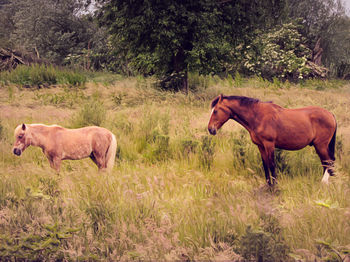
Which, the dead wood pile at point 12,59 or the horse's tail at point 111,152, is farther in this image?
the dead wood pile at point 12,59

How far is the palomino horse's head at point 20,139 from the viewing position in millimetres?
3191

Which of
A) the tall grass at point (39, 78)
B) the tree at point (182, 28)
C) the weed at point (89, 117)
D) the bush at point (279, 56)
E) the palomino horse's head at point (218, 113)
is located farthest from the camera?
the bush at point (279, 56)

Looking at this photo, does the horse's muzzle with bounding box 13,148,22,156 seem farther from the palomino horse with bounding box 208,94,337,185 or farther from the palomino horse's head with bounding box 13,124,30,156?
the palomino horse with bounding box 208,94,337,185

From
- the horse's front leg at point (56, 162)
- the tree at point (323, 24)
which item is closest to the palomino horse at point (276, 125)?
the horse's front leg at point (56, 162)

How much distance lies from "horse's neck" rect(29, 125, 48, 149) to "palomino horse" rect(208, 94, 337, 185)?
63.0 inches

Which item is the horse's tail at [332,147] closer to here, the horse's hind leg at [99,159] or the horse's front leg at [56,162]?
the horse's hind leg at [99,159]

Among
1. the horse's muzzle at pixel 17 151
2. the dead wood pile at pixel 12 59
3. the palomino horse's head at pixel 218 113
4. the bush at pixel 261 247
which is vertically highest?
the palomino horse's head at pixel 218 113

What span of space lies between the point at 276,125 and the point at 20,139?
2465 millimetres

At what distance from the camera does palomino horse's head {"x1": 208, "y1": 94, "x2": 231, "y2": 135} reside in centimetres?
358

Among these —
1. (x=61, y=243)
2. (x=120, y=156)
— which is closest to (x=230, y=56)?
(x=120, y=156)

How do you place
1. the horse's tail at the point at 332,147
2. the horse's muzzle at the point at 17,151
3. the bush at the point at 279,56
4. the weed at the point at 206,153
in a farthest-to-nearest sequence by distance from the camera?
the bush at the point at 279,56, the weed at the point at 206,153, the horse's tail at the point at 332,147, the horse's muzzle at the point at 17,151

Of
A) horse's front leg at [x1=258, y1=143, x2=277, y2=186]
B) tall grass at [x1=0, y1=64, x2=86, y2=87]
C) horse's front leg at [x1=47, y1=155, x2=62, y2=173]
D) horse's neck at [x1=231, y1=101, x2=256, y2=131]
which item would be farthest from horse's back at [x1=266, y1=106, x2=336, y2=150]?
tall grass at [x1=0, y1=64, x2=86, y2=87]

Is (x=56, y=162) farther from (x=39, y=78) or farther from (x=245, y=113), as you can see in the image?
(x=39, y=78)

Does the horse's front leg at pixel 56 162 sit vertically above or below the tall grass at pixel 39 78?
above
